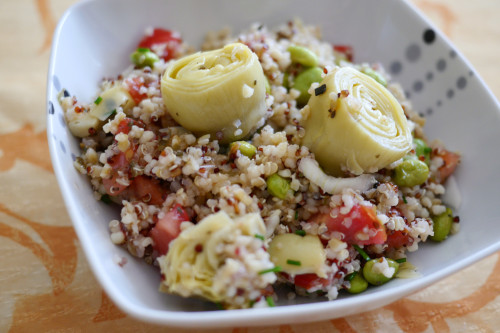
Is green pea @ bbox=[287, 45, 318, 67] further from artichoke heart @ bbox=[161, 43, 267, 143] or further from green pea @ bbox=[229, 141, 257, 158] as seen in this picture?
green pea @ bbox=[229, 141, 257, 158]

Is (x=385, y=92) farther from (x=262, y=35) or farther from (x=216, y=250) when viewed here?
(x=216, y=250)

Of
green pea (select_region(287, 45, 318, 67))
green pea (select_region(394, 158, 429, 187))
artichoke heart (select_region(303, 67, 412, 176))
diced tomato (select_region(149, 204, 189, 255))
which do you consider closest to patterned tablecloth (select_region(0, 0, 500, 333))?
diced tomato (select_region(149, 204, 189, 255))

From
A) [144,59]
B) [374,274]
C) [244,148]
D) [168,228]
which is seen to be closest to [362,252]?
[374,274]

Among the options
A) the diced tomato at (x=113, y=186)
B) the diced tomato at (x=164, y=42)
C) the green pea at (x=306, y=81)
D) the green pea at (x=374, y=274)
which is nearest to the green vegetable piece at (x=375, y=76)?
the green pea at (x=306, y=81)

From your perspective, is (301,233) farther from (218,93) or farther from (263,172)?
(218,93)

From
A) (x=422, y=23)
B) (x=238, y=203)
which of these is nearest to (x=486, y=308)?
(x=238, y=203)

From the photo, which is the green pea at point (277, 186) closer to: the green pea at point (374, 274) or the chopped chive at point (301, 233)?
the chopped chive at point (301, 233)
